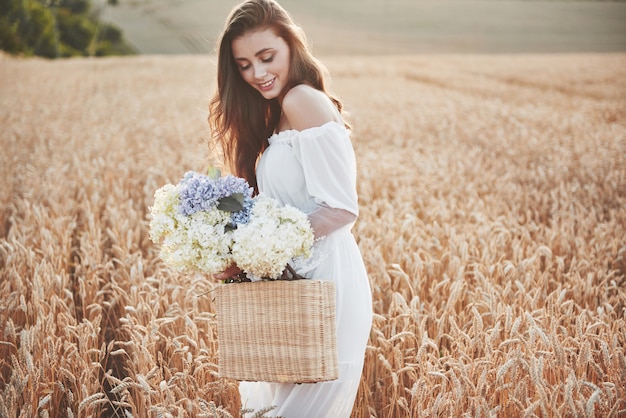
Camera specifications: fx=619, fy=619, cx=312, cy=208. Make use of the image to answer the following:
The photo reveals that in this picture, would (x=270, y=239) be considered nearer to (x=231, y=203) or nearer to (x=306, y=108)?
(x=231, y=203)

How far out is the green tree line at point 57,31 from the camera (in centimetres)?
3634

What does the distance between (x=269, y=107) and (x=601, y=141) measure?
313 inches

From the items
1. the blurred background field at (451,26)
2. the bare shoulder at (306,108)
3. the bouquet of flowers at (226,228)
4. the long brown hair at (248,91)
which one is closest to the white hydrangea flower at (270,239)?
the bouquet of flowers at (226,228)

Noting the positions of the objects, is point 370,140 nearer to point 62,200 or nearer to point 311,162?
point 62,200

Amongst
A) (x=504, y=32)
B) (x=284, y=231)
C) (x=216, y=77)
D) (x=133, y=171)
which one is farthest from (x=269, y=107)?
(x=504, y=32)

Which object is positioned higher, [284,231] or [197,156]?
[284,231]

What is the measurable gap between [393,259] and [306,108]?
6.58 ft

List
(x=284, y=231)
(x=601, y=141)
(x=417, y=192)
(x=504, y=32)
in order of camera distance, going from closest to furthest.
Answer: (x=284, y=231) < (x=417, y=192) < (x=601, y=141) < (x=504, y=32)

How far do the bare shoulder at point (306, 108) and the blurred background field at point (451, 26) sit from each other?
131ft

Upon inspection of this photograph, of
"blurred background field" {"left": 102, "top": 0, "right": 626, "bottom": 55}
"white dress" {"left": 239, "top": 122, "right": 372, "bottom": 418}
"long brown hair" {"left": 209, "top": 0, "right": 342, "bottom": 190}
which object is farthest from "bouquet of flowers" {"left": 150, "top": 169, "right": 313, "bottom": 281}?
"blurred background field" {"left": 102, "top": 0, "right": 626, "bottom": 55}

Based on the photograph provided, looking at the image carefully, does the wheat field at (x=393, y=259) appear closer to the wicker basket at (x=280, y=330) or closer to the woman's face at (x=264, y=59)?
the wicker basket at (x=280, y=330)

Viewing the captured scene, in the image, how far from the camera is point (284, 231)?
2.12 m

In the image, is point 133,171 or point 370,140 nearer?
point 133,171

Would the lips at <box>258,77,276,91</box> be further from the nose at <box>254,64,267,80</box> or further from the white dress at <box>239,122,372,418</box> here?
the white dress at <box>239,122,372,418</box>
